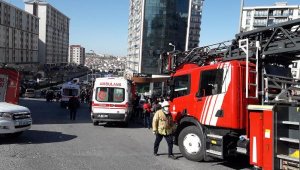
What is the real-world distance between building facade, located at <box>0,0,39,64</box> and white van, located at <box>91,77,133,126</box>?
9633 cm

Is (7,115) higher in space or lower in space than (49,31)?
lower

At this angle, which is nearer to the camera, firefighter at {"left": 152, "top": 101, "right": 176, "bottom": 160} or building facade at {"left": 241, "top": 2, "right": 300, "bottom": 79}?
firefighter at {"left": 152, "top": 101, "right": 176, "bottom": 160}

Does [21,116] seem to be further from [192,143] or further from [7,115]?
[192,143]

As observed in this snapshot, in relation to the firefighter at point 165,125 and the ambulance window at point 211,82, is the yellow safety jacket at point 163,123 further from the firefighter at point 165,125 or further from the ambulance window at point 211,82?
the ambulance window at point 211,82

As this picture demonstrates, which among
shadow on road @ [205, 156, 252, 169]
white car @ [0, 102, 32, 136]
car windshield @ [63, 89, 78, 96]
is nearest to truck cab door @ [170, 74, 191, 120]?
shadow on road @ [205, 156, 252, 169]

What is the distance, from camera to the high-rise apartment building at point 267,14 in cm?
10412

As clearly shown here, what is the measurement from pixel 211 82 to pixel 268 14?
338 ft

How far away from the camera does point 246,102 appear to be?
9547 millimetres

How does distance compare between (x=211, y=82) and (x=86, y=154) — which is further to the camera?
(x=86, y=154)

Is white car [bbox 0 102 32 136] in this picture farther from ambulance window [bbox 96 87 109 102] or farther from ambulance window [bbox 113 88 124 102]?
ambulance window [bbox 113 88 124 102]

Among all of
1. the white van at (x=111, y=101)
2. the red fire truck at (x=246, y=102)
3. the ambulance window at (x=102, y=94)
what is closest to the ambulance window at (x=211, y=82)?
the red fire truck at (x=246, y=102)

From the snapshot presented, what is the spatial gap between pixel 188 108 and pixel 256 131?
9.35 ft

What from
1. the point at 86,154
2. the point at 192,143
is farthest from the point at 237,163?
the point at 86,154

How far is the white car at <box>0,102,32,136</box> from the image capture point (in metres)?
12.4
